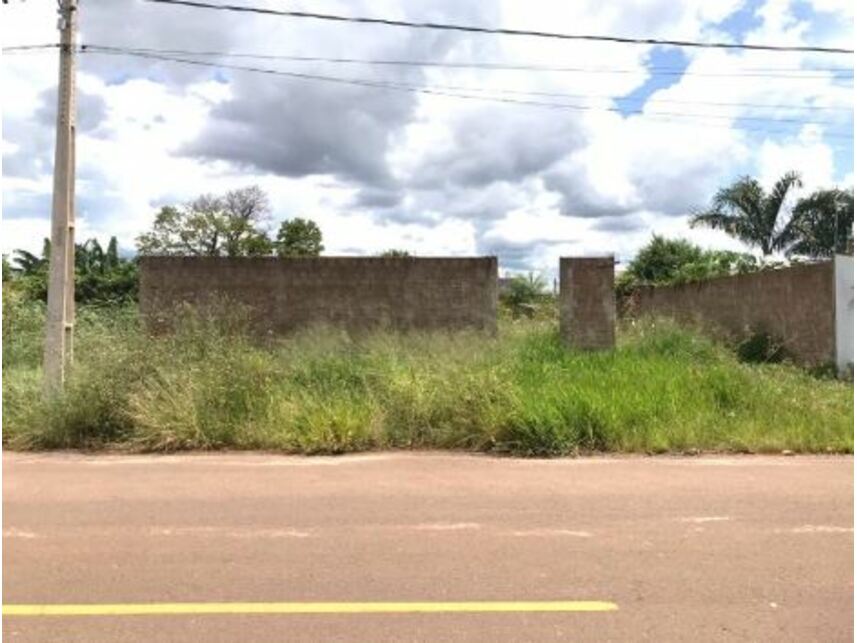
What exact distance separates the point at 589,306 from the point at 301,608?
39.9 feet

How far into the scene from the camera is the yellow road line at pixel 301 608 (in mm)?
4551

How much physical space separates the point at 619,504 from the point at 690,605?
92.7 inches

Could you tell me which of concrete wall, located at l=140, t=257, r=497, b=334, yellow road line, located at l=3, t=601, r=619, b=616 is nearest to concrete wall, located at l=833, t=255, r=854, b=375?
concrete wall, located at l=140, t=257, r=497, b=334

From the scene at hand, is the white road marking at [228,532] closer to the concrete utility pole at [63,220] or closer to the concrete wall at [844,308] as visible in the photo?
the concrete utility pole at [63,220]

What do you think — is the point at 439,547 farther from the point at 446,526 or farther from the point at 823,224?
the point at 823,224

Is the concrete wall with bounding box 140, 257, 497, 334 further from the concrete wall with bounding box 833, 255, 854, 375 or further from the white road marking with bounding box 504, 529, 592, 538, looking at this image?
the white road marking with bounding box 504, 529, 592, 538

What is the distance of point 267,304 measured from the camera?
729 inches

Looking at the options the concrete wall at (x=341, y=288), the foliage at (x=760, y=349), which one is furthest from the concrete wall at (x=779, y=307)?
the concrete wall at (x=341, y=288)

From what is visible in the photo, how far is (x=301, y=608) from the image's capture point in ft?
15.1

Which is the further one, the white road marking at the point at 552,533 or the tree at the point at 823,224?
the tree at the point at 823,224

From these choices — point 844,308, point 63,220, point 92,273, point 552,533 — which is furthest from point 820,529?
point 92,273

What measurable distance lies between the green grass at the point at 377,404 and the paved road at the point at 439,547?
0.87 m

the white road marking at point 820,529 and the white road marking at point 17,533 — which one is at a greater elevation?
the white road marking at point 17,533

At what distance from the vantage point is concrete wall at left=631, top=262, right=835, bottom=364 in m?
16.0
